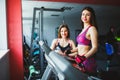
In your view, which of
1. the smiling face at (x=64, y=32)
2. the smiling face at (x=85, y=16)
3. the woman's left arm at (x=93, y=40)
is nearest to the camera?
the woman's left arm at (x=93, y=40)

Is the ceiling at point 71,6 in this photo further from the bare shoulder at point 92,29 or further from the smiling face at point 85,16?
the bare shoulder at point 92,29

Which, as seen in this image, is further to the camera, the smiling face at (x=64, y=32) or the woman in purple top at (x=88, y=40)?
the smiling face at (x=64, y=32)

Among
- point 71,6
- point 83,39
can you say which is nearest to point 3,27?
point 71,6

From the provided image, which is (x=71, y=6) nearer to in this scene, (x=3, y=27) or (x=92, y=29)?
(x=92, y=29)

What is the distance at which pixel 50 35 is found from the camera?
2.38 meters

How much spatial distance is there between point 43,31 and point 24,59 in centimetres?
55

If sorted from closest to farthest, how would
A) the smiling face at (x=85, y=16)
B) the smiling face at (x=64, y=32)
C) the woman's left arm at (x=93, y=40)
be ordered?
the woman's left arm at (x=93, y=40)
the smiling face at (x=85, y=16)
the smiling face at (x=64, y=32)

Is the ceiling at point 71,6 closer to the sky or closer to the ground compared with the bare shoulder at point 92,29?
closer to the sky

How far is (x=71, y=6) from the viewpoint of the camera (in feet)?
8.64

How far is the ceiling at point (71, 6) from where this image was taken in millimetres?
2438

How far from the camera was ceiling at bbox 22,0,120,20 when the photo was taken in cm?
244

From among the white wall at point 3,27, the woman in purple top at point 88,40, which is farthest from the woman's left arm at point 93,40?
the white wall at point 3,27

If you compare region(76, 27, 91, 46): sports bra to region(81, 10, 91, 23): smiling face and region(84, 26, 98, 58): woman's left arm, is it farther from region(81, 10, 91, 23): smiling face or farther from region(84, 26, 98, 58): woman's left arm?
region(81, 10, 91, 23): smiling face

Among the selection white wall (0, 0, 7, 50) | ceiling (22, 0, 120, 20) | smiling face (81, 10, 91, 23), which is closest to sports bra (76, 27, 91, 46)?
smiling face (81, 10, 91, 23)
